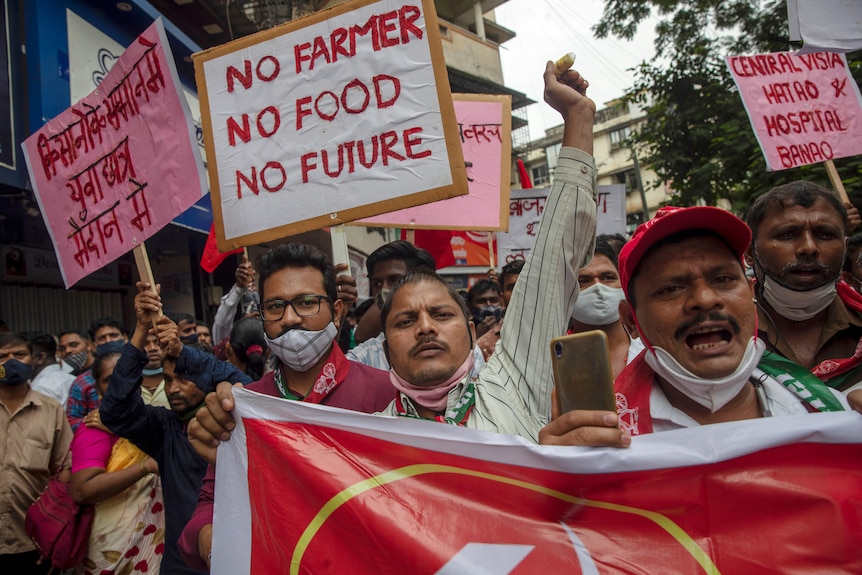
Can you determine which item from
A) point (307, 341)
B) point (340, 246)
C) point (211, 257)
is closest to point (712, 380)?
point (307, 341)

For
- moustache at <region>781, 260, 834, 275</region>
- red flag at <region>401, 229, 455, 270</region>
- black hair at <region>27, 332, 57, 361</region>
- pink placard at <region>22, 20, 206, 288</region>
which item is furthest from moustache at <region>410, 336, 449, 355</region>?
black hair at <region>27, 332, 57, 361</region>

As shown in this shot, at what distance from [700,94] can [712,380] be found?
42.2 ft

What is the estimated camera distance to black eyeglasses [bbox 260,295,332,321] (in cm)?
263

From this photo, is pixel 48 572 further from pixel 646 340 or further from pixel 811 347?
pixel 811 347

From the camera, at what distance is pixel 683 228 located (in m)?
1.69

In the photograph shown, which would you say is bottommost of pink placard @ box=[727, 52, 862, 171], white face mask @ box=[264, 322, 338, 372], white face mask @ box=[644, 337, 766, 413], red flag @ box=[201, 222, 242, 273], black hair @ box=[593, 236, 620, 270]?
white face mask @ box=[644, 337, 766, 413]

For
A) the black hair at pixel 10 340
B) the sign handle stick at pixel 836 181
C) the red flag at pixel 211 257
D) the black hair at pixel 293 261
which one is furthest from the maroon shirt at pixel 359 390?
the sign handle stick at pixel 836 181

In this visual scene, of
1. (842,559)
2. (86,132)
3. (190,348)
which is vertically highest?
(86,132)

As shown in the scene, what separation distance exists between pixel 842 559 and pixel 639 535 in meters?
0.39

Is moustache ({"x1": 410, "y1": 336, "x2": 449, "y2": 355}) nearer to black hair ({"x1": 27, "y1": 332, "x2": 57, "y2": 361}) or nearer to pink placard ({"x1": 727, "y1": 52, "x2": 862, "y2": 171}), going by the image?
pink placard ({"x1": 727, "y1": 52, "x2": 862, "y2": 171})

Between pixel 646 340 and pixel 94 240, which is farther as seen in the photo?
pixel 94 240

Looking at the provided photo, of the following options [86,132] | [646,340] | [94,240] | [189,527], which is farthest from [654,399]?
[86,132]

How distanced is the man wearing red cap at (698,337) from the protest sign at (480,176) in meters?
2.55

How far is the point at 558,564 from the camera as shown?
136 centimetres
